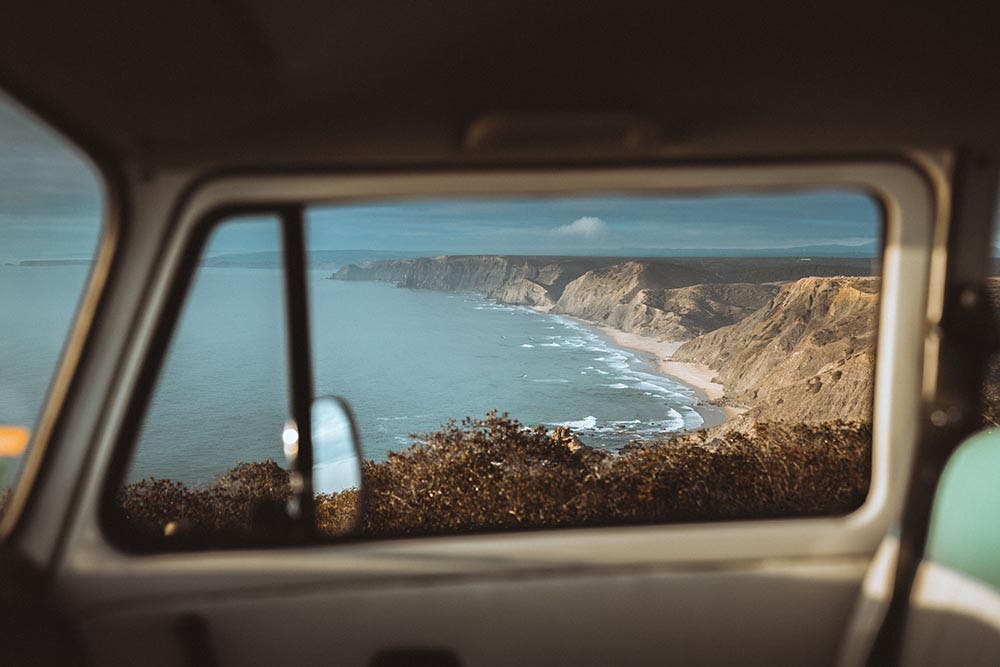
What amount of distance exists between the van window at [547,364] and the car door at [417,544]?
5 cm

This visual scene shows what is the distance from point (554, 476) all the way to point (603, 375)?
1434 mm

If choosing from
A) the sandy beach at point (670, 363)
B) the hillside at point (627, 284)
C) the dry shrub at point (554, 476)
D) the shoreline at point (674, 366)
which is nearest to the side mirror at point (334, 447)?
the dry shrub at point (554, 476)

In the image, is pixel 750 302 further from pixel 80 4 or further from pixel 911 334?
pixel 80 4

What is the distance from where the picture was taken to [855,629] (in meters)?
2.01

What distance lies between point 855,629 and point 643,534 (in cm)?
55

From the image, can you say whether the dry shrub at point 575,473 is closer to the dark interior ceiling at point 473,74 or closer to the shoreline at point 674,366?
the shoreline at point 674,366

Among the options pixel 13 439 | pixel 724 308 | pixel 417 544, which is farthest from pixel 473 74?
pixel 724 308

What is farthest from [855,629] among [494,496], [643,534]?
[494,496]

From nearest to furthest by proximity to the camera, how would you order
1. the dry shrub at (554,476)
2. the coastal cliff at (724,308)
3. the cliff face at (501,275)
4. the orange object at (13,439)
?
1. the orange object at (13,439)
2. the dry shrub at (554,476)
3. the cliff face at (501,275)
4. the coastal cliff at (724,308)

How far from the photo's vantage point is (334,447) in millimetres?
2057

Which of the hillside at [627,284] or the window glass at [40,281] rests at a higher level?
the hillside at [627,284]

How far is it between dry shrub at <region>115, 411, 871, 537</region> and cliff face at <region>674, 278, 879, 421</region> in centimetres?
46

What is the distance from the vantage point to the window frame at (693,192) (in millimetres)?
1837

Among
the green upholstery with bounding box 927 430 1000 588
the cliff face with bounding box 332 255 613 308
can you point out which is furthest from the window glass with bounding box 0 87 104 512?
the cliff face with bounding box 332 255 613 308
